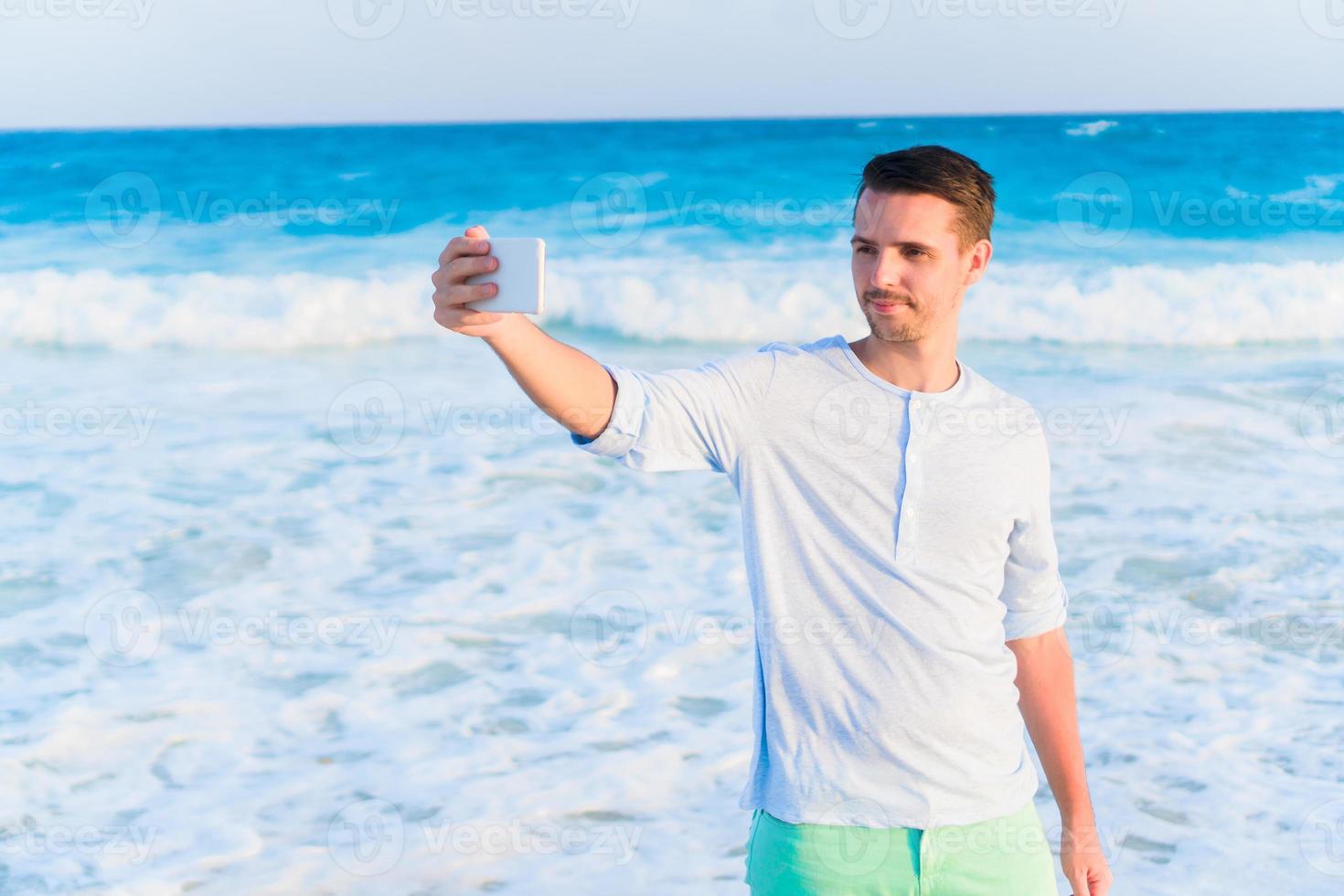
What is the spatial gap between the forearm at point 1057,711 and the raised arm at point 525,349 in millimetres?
966

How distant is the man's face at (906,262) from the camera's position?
6.48 feet

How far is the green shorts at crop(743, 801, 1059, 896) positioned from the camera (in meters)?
1.86

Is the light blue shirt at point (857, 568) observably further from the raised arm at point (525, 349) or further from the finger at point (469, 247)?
the finger at point (469, 247)

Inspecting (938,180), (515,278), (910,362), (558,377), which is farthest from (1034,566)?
(515,278)

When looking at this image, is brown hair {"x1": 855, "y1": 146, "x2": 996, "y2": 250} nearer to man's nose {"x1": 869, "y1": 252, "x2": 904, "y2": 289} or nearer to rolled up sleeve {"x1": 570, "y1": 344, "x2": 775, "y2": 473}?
man's nose {"x1": 869, "y1": 252, "x2": 904, "y2": 289}

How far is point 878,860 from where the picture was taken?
1.86 m

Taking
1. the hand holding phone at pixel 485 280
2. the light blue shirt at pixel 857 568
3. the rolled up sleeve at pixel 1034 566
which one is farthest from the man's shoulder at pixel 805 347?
the hand holding phone at pixel 485 280

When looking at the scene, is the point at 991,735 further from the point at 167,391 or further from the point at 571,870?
the point at 167,391

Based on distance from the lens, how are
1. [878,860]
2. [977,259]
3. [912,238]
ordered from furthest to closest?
[977,259] → [912,238] → [878,860]

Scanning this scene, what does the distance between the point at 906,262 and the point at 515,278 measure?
2.37 ft

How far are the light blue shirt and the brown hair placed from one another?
0.90 ft

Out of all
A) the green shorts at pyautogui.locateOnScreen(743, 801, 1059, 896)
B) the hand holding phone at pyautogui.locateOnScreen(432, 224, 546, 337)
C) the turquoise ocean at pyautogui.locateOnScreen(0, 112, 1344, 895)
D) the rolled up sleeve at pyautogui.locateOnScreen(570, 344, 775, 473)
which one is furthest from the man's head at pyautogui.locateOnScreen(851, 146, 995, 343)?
the turquoise ocean at pyautogui.locateOnScreen(0, 112, 1344, 895)

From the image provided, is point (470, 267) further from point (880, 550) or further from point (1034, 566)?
point (1034, 566)

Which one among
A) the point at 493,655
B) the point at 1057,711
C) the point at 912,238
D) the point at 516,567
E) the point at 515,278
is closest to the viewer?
the point at 515,278
